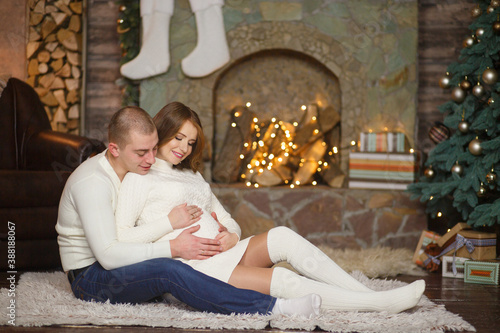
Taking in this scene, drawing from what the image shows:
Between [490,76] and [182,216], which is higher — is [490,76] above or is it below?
above

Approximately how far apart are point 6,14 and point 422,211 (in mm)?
3519

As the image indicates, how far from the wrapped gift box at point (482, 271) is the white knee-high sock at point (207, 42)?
220cm

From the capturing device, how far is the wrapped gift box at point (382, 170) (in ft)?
12.1

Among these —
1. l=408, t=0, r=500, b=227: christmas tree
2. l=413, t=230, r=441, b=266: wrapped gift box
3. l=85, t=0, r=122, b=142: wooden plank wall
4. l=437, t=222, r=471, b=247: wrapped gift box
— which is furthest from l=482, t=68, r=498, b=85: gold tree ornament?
l=85, t=0, r=122, b=142: wooden plank wall

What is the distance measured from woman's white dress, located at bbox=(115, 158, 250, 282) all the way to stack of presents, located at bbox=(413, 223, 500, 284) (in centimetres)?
145

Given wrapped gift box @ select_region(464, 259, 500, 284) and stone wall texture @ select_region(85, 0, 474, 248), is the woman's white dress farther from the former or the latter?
stone wall texture @ select_region(85, 0, 474, 248)

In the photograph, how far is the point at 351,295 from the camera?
1818 millimetres

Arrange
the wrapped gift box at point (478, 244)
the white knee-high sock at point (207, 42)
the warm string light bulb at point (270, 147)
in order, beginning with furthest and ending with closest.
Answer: the warm string light bulb at point (270, 147)
the white knee-high sock at point (207, 42)
the wrapped gift box at point (478, 244)

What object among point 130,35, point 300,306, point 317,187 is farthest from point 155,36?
point 300,306

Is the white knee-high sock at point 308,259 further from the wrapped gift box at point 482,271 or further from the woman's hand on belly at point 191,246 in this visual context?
the wrapped gift box at point 482,271

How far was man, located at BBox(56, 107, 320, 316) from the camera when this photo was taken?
70.2 inches

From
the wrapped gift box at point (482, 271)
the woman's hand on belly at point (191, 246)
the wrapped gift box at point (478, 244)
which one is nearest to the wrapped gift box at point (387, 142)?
the wrapped gift box at point (478, 244)

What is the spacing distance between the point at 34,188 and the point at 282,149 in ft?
6.25

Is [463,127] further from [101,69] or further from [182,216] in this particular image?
[101,69]
